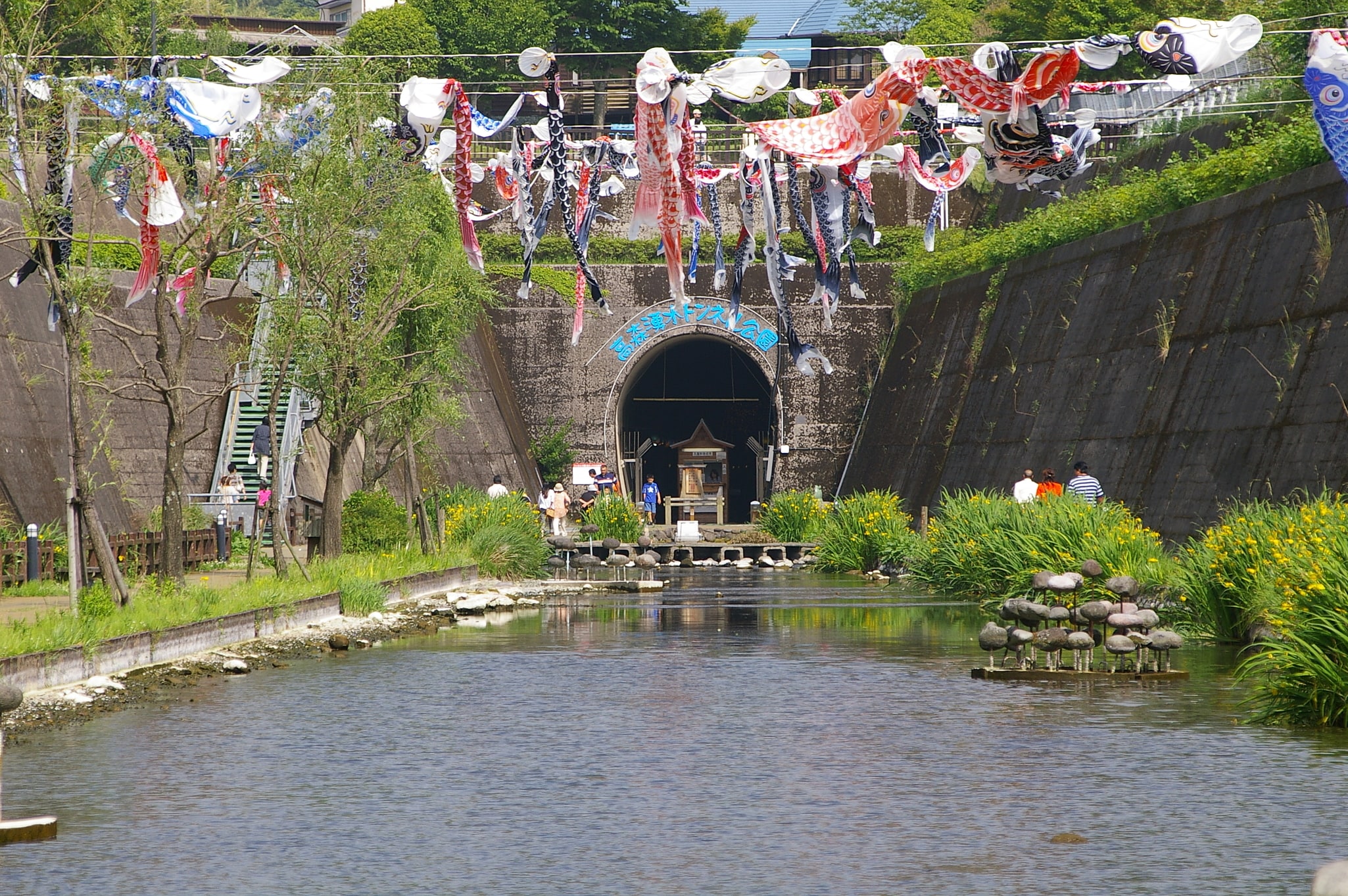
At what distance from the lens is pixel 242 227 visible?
1952 cm

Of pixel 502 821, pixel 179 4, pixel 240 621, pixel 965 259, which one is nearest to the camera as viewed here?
pixel 502 821

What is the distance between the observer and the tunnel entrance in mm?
50594

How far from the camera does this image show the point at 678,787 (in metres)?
9.45

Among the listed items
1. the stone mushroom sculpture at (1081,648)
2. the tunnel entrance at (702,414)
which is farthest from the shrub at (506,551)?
the tunnel entrance at (702,414)

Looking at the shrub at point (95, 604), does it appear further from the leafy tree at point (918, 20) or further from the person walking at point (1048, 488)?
the leafy tree at point (918, 20)

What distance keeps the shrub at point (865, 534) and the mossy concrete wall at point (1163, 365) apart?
254 centimetres

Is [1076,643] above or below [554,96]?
below

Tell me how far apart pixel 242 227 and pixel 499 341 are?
80.0 ft

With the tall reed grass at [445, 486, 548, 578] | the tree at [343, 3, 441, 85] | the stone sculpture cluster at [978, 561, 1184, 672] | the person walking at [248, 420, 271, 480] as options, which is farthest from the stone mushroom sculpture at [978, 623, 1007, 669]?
the tree at [343, 3, 441, 85]

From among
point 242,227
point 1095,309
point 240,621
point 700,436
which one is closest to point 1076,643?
point 240,621

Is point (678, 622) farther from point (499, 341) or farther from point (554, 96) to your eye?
point (499, 341)

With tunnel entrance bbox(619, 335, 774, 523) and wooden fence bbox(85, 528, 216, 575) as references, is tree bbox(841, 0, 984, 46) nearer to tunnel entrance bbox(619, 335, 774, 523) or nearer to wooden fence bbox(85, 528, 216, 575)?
tunnel entrance bbox(619, 335, 774, 523)

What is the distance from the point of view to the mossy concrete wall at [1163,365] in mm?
21203

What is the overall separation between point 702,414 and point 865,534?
2074 cm
